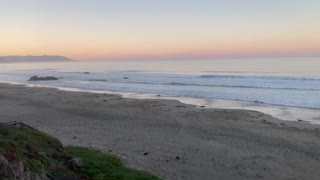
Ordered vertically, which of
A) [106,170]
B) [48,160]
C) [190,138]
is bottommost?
[190,138]

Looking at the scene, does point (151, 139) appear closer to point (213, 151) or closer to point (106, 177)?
point (213, 151)

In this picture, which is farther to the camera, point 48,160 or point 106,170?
point 106,170

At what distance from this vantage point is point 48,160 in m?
7.21

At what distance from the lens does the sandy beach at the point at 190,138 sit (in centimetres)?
1043

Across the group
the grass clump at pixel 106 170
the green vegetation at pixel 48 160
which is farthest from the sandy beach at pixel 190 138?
the green vegetation at pixel 48 160

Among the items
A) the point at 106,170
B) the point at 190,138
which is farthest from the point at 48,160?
the point at 190,138

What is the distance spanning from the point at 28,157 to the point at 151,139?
742 cm

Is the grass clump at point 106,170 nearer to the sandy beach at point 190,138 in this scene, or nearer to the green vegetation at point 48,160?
the green vegetation at point 48,160

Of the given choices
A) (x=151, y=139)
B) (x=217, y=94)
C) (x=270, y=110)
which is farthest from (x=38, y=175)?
(x=217, y=94)

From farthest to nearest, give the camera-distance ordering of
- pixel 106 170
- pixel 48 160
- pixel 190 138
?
pixel 190 138 < pixel 106 170 < pixel 48 160

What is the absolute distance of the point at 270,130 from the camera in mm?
15938

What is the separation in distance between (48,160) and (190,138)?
7.59 metres

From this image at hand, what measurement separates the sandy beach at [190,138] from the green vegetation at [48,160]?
1386 mm

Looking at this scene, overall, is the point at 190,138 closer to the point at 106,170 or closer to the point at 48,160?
the point at 106,170
